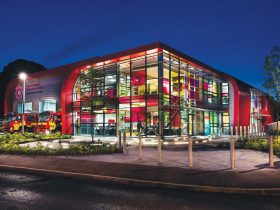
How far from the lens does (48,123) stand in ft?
104

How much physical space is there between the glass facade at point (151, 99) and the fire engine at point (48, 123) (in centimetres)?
192

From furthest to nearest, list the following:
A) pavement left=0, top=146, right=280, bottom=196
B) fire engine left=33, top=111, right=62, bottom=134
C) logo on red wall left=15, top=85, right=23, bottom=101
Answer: logo on red wall left=15, top=85, right=23, bottom=101, fire engine left=33, top=111, right=62, bottom=134, pavement left=0, top=146, right=280, bottom=196

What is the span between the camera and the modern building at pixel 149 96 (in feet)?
84.7

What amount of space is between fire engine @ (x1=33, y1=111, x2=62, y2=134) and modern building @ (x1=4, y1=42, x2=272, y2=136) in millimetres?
1109

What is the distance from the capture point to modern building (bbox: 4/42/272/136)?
2583 cm

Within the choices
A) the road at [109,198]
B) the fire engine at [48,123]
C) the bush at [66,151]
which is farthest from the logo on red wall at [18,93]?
the road at [109,198]

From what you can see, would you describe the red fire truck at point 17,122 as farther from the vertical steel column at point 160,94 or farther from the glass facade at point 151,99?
the vertical steel column at point 160,94

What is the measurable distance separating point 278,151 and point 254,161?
2.96 meters

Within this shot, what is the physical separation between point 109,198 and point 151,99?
19.6 metres

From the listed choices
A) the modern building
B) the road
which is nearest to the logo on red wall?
the modern building

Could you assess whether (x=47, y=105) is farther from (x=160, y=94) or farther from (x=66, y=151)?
(x=66, y=151)

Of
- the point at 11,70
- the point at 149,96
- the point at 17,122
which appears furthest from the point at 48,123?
the point at 11,70

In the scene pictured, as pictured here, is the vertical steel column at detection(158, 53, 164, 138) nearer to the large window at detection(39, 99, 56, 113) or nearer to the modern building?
the modern building

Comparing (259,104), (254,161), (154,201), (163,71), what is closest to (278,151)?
(254,161)
